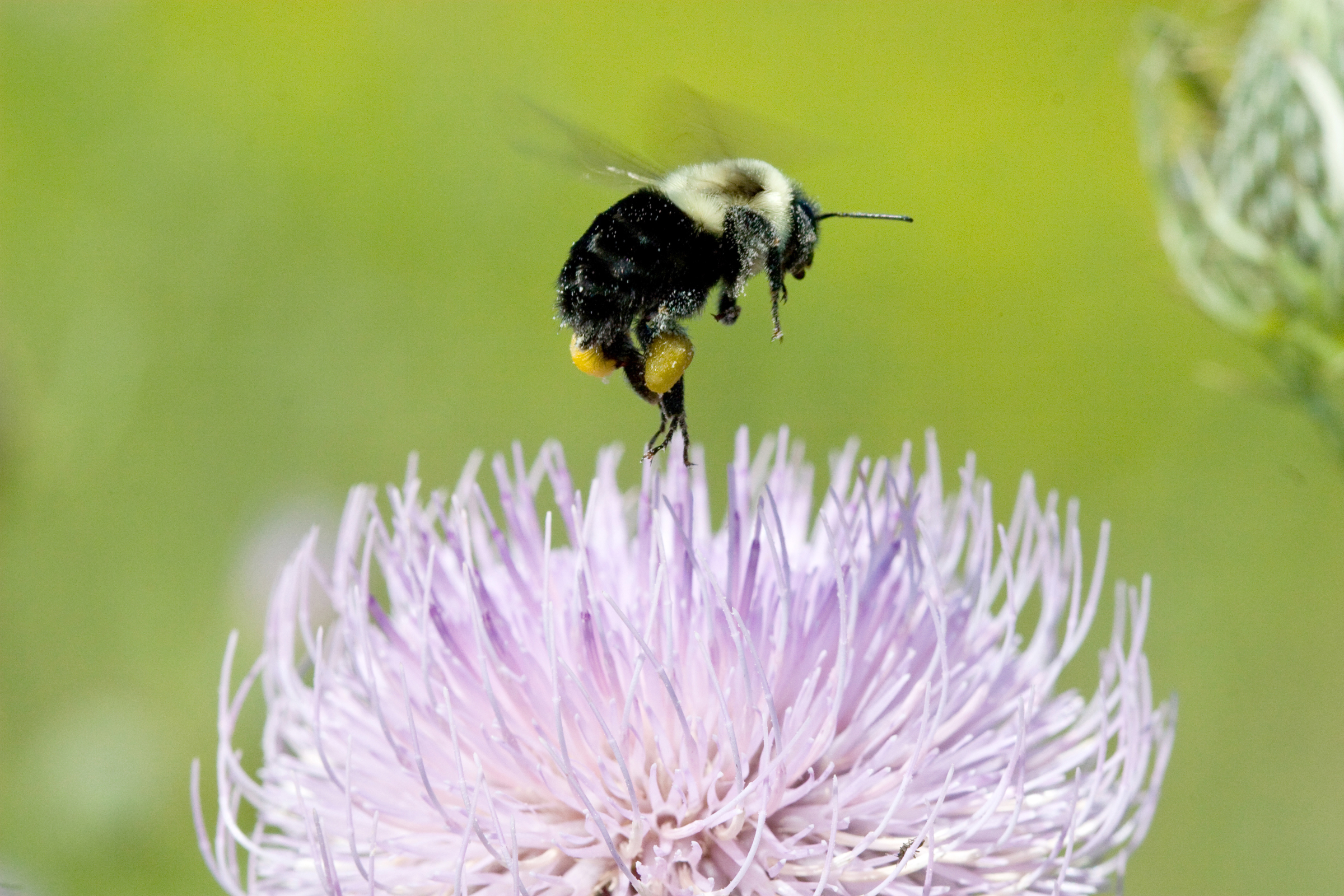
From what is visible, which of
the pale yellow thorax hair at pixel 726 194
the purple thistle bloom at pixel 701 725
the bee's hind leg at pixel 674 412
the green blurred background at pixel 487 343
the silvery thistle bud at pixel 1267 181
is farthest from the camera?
the green blurred background at pixel 487 343

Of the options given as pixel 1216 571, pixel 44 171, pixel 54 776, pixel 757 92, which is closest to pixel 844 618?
pixel 54 776

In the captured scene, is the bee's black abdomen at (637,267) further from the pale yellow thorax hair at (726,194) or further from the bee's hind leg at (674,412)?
the bee's hind leg at (674,412)

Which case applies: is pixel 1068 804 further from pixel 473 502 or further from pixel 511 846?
pixel 473 502

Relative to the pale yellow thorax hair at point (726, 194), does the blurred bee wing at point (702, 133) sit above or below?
above

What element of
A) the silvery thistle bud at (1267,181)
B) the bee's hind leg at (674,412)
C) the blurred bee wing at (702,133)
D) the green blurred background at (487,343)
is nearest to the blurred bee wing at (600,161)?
the blurred bee wing at (702,133)

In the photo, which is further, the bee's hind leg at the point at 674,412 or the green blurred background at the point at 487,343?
the green blurred background at the point at 487,343

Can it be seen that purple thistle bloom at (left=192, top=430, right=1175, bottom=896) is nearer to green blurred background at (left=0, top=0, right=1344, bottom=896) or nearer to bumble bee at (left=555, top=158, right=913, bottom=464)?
bumble bee at (left=555, top=158, right=913, bottom=464)

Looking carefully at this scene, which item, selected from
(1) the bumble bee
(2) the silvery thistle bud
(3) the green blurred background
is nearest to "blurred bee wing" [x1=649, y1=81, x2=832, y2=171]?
(1) the bumble bee
